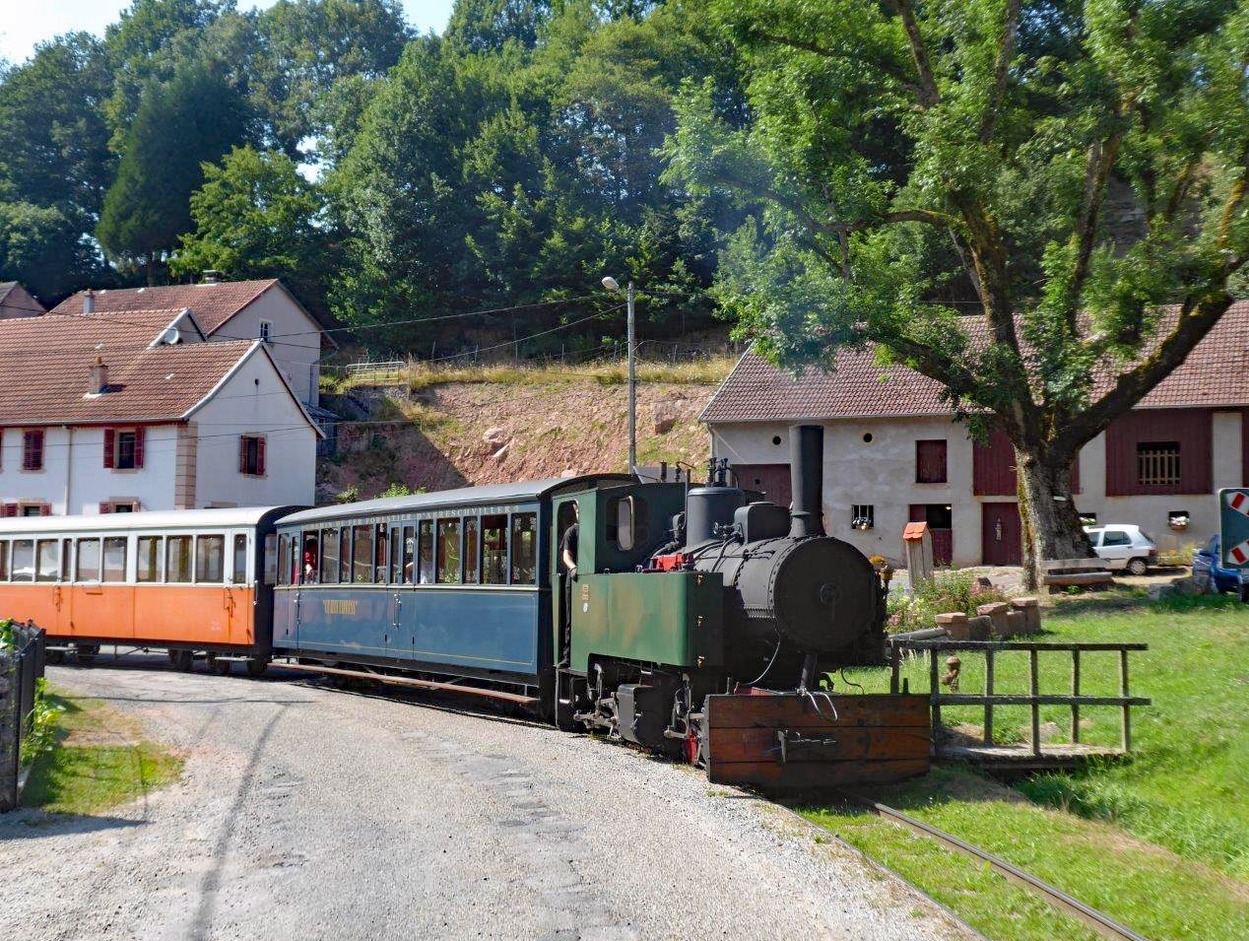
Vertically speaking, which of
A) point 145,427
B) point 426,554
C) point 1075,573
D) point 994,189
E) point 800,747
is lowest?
point 800,747

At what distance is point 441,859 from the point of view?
295 inches

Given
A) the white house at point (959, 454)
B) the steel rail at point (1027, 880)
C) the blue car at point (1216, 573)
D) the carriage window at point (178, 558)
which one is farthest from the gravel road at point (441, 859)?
the white house at point (959, 454)

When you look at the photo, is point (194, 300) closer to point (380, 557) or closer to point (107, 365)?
point (107, 365)

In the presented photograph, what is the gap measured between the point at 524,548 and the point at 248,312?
3743 cm

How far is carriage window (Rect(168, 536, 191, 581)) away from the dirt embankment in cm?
2089

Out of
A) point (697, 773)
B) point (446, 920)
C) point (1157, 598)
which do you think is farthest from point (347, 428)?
point (446, 920)

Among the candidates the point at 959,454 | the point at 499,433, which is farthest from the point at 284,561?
the point at 499,433

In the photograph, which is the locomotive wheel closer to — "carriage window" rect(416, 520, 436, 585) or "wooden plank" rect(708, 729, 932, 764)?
"carriage window" rect(416, 520, 436, 585)

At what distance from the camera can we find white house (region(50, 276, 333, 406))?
4722 centimetres

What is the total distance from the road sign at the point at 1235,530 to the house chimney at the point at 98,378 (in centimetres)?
3634

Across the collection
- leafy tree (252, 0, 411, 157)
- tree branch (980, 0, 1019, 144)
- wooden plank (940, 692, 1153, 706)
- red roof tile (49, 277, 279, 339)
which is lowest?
wooden plank (940, 692, 1153, 706)

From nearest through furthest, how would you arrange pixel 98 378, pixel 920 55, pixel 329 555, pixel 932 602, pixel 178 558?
pixel 329 555 < pixel 932 602 < pixel 178 558 < pixel 920 55 < pixel 98 378

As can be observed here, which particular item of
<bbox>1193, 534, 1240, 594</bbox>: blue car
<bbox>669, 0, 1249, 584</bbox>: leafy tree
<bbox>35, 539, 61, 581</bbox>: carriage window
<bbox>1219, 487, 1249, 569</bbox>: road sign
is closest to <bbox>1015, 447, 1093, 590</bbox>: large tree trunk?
<bbox>669, 0, 1249, 584</bbox>: leafy tree

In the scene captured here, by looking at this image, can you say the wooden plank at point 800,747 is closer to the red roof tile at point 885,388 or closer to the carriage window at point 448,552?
the carriage window at point 448,552
